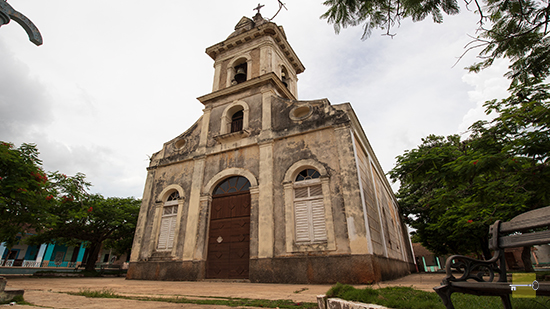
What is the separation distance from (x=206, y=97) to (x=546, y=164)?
12295mm

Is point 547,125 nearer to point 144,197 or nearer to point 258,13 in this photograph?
point 144,197

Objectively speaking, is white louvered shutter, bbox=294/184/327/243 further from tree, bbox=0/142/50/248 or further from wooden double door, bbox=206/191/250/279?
tree, bbox=0/142/50/248

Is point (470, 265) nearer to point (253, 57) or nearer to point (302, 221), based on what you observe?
point (302, 221)

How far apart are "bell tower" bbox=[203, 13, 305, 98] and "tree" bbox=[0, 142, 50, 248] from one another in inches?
306

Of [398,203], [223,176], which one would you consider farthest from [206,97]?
[398,203]

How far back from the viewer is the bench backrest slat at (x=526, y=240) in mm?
2137

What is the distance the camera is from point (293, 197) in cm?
952

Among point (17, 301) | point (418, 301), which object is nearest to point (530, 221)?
point (418, 301)

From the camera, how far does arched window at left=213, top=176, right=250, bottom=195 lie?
10805mm

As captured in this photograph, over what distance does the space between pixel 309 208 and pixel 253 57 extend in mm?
8627

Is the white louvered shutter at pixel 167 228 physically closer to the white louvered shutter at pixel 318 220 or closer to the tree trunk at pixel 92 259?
the white louvered shutter at pixel 318 220

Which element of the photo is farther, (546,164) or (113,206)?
(113,206)

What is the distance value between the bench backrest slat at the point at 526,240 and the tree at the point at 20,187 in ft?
40.2

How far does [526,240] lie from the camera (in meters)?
2.27
